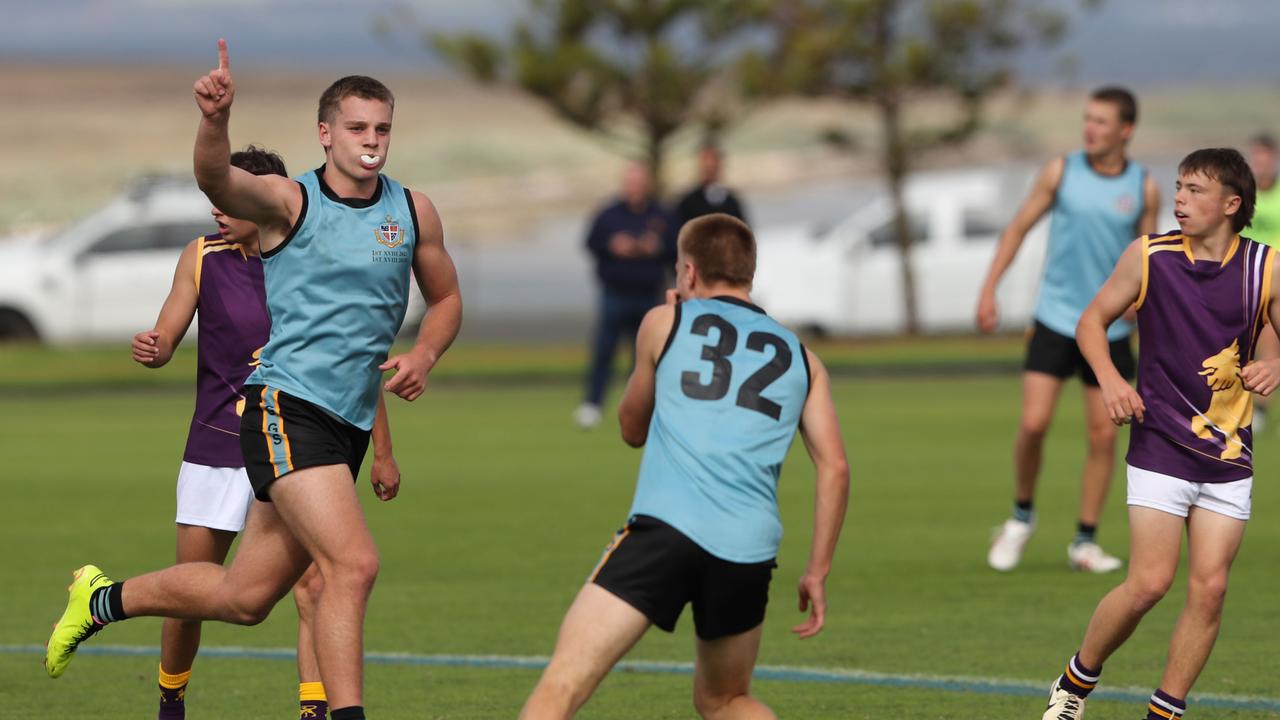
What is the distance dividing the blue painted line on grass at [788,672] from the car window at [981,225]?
23.0 metres

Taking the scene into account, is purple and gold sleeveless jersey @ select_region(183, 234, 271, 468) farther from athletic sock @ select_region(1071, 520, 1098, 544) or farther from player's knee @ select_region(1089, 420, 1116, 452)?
athletic sock @ select_region(1071, 520, 1098, 544)

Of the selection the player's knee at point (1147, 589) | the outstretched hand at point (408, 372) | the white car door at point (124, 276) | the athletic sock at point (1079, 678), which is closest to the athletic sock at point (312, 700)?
the outstretched hand at point (408, 372)

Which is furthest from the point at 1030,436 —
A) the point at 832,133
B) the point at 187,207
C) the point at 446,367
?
the point at 832,133

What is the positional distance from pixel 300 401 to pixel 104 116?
95511 mm

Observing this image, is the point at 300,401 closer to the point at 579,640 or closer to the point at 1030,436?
the point at 579,640

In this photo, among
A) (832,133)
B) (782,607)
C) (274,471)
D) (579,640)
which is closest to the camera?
(579,640)

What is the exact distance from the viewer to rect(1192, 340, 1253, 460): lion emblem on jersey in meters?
6.54

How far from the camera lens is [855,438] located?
17.9 m

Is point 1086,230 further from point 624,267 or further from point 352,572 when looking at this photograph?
point 624,267

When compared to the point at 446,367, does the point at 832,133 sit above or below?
above

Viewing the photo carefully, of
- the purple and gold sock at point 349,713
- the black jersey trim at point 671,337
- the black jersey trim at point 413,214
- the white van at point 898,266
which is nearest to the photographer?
the black jersey trim at point 671,337

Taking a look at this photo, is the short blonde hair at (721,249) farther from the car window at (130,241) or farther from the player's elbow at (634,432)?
the car window at (130,241)

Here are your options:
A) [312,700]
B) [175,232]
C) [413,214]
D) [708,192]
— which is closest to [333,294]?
[413,214]

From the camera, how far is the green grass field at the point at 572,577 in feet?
24.7
